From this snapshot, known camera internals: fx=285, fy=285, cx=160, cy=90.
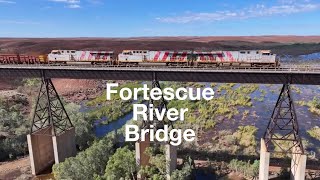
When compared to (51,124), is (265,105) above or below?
below

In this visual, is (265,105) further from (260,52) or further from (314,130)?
(260,52)

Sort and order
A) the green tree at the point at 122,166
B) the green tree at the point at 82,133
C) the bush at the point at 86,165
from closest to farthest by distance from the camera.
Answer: the green tree at the point at 122,166 → the bush at the point at 86,165 → the green tree at the point at 82,133

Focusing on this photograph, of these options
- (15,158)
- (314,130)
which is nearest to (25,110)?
(15,158)

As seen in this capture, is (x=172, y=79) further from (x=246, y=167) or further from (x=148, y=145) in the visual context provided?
(x=246, y=167)

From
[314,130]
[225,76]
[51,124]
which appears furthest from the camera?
[314,130]

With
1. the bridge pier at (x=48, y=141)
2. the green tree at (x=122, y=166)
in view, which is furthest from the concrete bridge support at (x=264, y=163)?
the bridge pier at (x=48, y=141)

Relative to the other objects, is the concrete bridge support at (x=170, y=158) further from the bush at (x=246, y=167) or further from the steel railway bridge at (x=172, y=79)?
the bush at (x=246, y=167)
